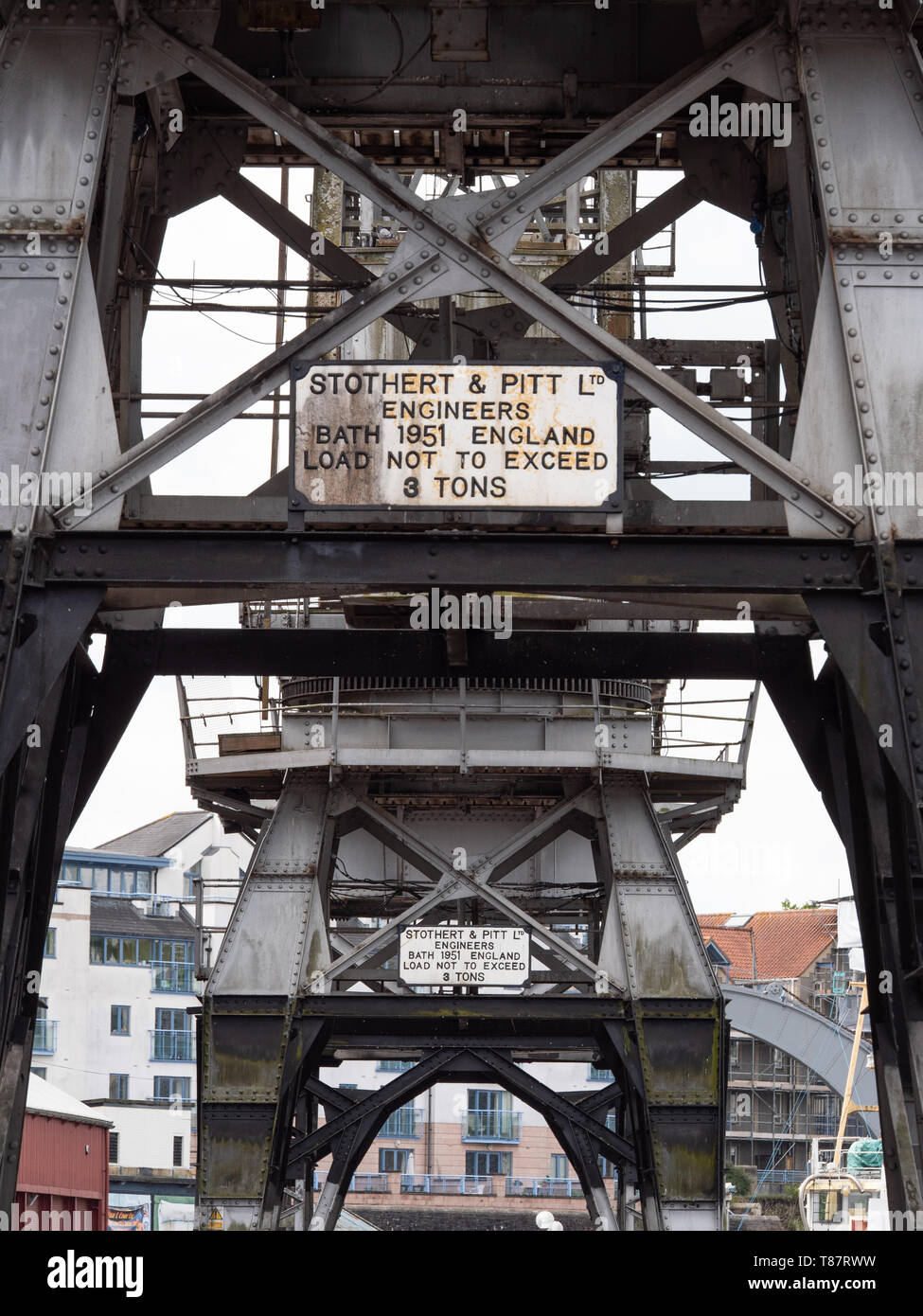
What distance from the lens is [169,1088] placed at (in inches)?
3349

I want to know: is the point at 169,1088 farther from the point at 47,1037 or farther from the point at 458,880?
the point at 458,880

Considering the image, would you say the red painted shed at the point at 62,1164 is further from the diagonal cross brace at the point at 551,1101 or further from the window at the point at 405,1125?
the window at the point at 405,1125

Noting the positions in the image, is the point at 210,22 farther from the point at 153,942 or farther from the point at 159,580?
the point at 153,942

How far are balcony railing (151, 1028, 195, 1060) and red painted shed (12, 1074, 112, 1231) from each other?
1944 inches

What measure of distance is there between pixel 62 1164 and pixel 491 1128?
53.9 meters

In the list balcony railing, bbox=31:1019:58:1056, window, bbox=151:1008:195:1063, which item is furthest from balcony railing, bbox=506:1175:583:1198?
balcony railing, bbox=31:1019:58:1056

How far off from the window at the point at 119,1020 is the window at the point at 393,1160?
497 inches

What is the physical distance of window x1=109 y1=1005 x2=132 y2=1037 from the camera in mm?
84375

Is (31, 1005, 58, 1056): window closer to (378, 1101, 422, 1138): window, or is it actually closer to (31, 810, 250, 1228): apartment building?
(31, 810, 250, 1228): apartment building

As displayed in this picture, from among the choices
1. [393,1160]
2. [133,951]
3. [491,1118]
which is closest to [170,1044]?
[133,951]

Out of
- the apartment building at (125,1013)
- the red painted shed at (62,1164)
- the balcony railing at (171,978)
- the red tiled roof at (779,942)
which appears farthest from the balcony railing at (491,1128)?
the red painted shed at (62,1164)

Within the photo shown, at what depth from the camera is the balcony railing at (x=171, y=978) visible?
8662cm

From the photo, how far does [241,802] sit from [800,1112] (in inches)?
2585
